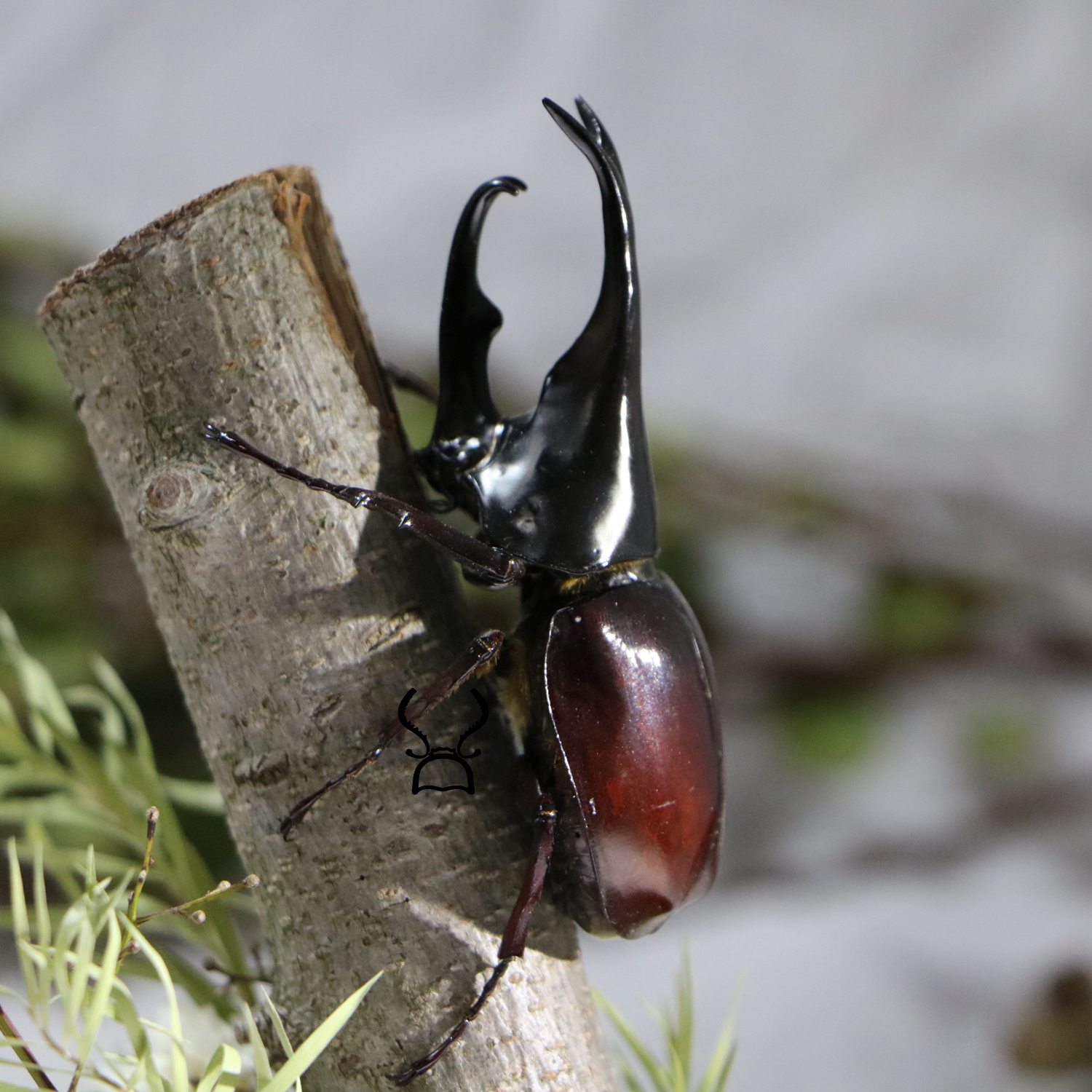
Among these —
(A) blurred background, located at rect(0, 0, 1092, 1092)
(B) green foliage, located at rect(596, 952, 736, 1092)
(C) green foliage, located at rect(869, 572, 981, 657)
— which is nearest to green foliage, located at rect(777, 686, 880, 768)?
(A) blurred background, located at rect(0, 0, 1092, 1092)

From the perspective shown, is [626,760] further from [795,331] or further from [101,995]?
[795,331]

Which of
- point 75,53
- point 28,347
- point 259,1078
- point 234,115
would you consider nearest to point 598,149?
point 259,1078

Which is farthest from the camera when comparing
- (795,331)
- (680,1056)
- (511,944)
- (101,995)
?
(795,331)

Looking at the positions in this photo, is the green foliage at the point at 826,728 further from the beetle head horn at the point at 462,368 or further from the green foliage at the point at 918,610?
the beetle head horn at the point at 462,368

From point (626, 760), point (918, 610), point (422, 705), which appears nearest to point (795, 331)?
point (918, 610)

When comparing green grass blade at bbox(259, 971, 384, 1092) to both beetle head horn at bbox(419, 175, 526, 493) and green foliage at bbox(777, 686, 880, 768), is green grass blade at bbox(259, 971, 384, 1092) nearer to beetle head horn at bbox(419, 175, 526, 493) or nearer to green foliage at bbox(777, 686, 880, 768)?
beetle head horn at bbox(419, 175, 526, 493)

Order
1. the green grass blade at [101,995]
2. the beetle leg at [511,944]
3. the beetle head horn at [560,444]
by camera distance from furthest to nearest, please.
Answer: the beetle head horn at [560,444] → the beetle leg at [511,944] → the green grass blade at [101,995]

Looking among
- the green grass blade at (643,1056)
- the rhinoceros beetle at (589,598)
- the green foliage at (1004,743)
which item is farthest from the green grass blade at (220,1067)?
the green foliage at (1004,743)

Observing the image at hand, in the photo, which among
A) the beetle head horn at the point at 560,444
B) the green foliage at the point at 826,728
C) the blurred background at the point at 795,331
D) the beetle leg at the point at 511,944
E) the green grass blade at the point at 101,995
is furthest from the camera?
the green foliage at the point at 826,728
